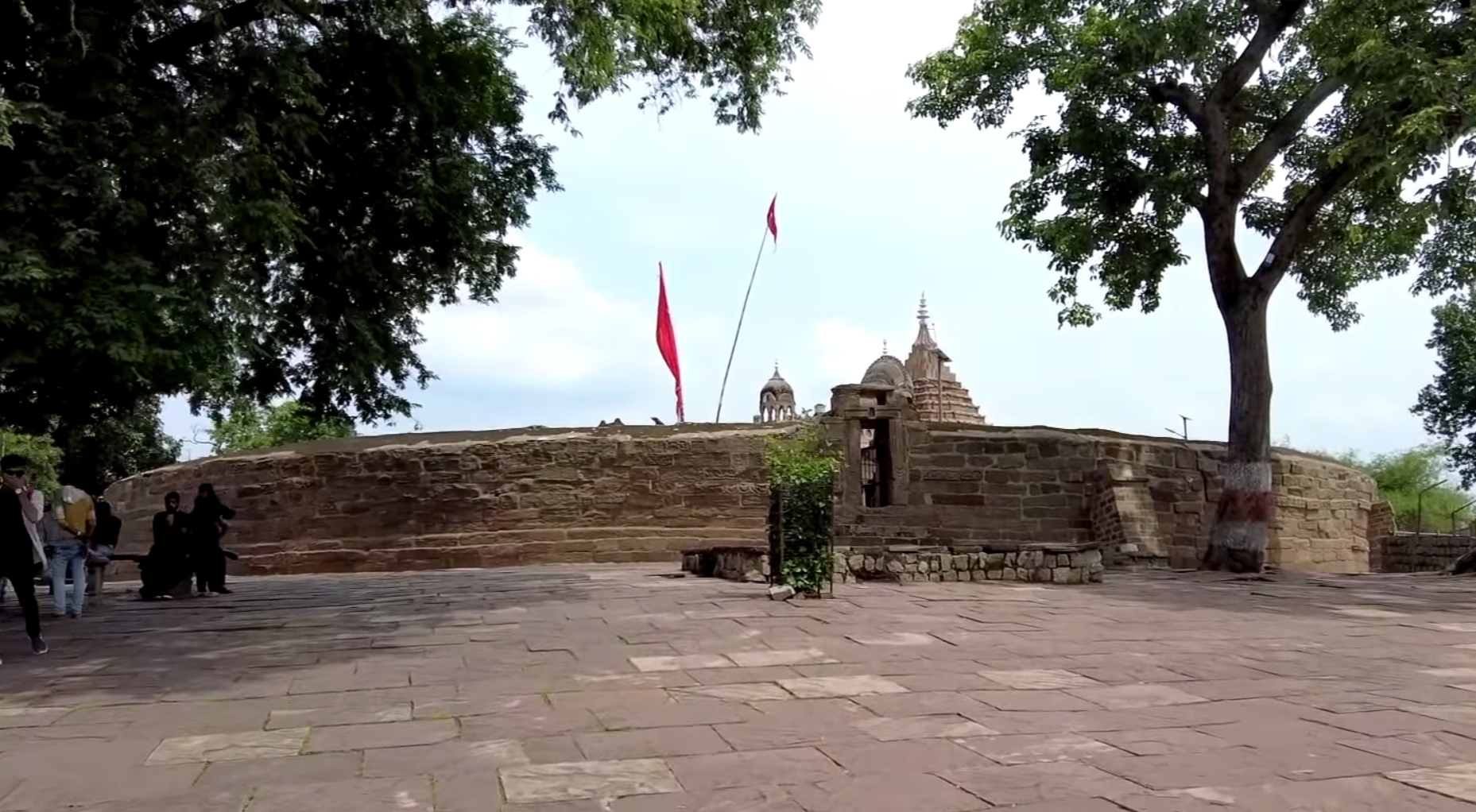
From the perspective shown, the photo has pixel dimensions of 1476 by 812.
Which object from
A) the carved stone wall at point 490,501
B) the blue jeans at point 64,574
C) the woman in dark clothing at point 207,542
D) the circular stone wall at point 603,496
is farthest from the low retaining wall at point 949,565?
the blue jeans at point 64,574

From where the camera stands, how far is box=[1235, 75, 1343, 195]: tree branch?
12.1 m

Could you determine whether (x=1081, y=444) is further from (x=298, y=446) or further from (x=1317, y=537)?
(x=298, y=446)

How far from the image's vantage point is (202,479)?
14.6 metres

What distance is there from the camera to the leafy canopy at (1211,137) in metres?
Answer: 10.9

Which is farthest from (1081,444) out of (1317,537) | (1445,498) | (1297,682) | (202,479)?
(1445,498)

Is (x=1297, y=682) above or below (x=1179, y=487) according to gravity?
below

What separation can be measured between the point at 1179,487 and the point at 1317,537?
2.72 metres

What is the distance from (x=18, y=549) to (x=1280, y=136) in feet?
42.1

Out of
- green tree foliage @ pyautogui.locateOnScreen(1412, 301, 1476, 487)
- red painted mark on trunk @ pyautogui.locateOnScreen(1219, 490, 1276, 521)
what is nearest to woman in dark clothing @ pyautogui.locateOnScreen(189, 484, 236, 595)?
red painted mark on trunk @ pyautogui.locateOnScreen(1219, 490, 1276, 521)

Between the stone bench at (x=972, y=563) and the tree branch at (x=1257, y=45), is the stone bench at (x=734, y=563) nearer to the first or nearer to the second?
the stone bench at (x=972, y=563)

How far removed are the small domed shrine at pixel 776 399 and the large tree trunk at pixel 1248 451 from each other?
15.2 m

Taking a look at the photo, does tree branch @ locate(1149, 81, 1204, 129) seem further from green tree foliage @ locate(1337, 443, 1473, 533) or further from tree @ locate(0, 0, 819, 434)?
green tree foliage @ locate(1337, 443, 1473, 533)

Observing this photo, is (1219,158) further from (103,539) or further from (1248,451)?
(103,539)

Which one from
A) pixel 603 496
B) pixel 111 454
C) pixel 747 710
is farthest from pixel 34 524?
pixel 111 454
